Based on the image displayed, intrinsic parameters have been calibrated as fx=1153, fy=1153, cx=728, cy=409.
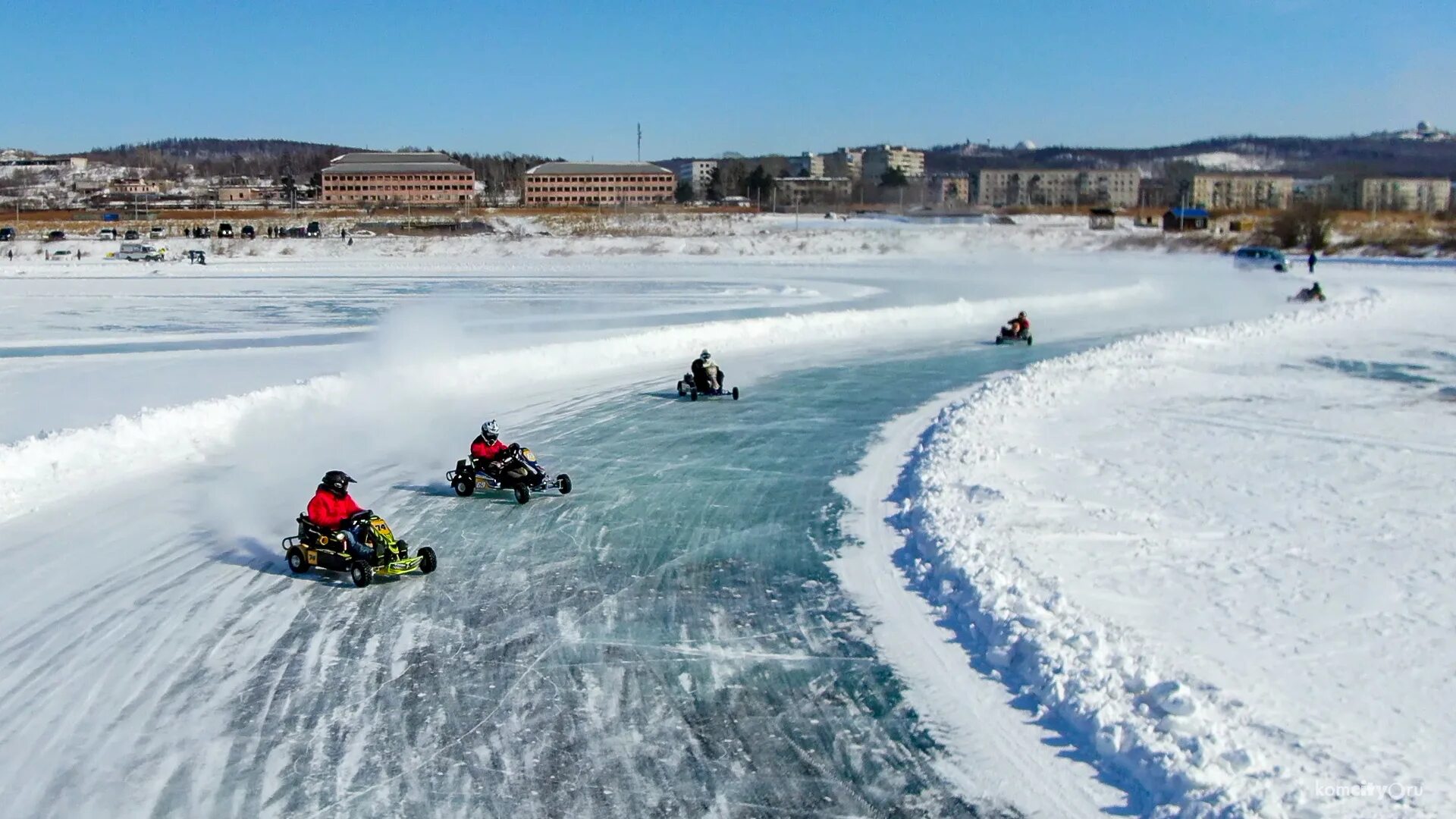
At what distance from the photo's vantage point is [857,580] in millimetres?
9883

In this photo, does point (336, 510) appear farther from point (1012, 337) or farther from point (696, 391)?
point (1012, 337)

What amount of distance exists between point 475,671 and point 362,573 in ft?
7.49

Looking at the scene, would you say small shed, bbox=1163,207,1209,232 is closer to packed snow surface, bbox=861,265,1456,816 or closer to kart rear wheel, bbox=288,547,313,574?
packed snow surface, bbox=861,265,1456,816

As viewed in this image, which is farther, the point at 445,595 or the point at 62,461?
the point at 62,461

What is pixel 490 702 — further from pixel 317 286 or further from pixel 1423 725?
pixel 317 286

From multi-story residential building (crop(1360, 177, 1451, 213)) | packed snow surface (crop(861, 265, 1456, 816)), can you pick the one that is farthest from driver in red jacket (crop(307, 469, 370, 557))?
multi-story residential building (crop(1360, 177, 1451, 213))

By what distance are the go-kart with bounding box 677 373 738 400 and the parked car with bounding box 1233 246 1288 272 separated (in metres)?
47.0

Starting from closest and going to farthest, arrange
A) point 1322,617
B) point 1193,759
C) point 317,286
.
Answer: point 1193,759
point 1322,617
point 317,286

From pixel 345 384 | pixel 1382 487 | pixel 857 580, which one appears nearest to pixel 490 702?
pixel 857 580

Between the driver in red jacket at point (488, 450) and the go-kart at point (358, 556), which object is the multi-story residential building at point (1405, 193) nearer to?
the driver in red jacket at point (488, 450)

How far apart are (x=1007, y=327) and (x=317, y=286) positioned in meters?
28.2

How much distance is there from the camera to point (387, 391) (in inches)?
752

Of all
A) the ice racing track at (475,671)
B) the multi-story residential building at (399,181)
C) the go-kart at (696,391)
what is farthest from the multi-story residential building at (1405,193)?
the ice racing track at (475,671)

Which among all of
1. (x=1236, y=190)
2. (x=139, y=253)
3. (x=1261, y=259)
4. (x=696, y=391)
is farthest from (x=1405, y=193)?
(x=696, y=391)
